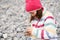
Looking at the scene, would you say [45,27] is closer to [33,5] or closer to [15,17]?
[33,5]

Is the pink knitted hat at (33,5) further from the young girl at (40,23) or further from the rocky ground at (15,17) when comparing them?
the rocky ground at (15,17)

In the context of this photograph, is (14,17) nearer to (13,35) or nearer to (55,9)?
(13,35)

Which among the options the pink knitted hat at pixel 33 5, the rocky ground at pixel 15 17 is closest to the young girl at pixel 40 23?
the pink knitted hat at pixel 33 5

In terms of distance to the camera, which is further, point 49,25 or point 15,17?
point 15,17

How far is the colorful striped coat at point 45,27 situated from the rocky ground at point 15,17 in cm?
40

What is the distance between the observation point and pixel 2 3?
6.64 ft

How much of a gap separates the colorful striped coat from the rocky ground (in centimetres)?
40

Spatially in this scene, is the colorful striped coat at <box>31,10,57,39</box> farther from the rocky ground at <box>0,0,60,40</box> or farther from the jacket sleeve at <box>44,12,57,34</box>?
the rocky ground at <box>0,0,60,40</box>

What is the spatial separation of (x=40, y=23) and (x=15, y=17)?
787 mm

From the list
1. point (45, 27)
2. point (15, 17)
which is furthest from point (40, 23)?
point (15, 17)

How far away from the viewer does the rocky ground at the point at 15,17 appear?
4.57 feet

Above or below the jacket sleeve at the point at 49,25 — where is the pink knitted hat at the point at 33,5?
above

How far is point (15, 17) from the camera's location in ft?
5.49

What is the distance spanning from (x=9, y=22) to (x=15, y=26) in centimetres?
11
